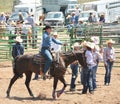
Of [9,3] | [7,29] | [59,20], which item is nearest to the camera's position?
[7,29]

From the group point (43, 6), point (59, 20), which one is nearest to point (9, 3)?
point (43, 6)

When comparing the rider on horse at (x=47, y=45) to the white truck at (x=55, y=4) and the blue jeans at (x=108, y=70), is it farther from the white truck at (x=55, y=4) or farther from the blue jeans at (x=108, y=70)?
the white truck at (x=55, y=4)

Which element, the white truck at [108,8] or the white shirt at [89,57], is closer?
the white shirt at [89,57]

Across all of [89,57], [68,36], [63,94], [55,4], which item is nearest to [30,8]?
[55,4]

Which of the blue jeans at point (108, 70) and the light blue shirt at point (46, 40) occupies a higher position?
the light blue shirt at point (46, 40)

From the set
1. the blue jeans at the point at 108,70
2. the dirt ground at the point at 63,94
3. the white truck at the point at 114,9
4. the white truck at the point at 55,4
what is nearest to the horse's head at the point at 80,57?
the dirt ground at the point at 63,94

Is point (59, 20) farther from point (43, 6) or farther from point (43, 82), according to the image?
point (43, 82)

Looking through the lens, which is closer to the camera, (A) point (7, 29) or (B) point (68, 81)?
(B) point (68, 81)

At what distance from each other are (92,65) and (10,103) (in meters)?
2.44

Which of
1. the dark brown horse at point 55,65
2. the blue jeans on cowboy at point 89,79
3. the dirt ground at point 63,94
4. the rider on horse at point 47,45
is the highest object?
the rider on horse at point 47,45

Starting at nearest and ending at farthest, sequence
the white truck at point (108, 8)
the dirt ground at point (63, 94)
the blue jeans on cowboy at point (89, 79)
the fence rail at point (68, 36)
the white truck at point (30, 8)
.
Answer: the dirt ground at point (63, 94)
the blue jeans on cowboy at point (89, 79)
the fence rail at point (68, 36)
the white truck at point (108, 8)
the white truck at point (30, 8)

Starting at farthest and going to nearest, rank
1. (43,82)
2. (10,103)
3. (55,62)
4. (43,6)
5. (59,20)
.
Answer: (43,6) < (59,20) < (43,82) < (55,62) < (10,103)

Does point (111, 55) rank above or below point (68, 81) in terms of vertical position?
above

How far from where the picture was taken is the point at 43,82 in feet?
43.9
